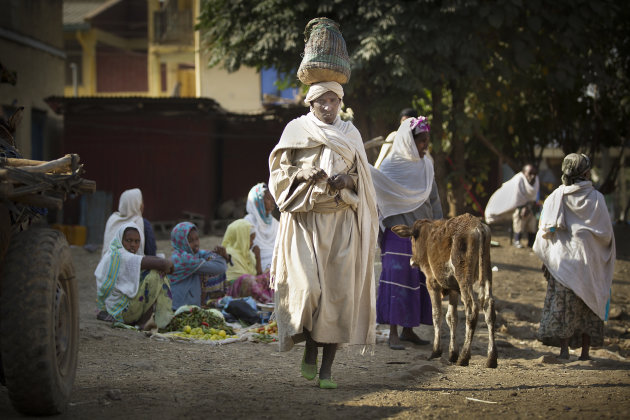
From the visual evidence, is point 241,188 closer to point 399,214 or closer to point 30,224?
point 399,214

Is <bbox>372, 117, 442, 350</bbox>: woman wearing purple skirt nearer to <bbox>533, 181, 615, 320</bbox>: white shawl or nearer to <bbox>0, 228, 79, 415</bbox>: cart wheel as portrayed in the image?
<bbox>533, 181, 615, 320</bbox>: white shawl

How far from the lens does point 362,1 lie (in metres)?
13.2

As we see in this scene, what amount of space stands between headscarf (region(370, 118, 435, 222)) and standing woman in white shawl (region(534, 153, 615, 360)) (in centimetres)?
123

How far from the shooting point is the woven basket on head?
5.64 meters

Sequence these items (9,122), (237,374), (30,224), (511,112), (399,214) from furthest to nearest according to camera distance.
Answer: (511,112) → (399,214) → (237,374) → (9,122) → (30,224)

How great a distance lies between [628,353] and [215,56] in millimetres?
9935

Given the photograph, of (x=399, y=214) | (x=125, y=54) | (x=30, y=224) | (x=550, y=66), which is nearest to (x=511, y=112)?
(x=550, y=66)

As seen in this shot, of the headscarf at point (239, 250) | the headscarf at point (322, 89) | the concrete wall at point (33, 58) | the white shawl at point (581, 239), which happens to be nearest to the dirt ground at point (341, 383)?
the white shawl at point (581, 239)

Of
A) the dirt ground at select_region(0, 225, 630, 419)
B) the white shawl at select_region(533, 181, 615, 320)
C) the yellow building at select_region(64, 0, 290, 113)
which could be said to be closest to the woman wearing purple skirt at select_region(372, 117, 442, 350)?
the dirt ground at select_region(0, 225, 630, 419)

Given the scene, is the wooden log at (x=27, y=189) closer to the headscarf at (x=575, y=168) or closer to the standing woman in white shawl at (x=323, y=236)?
the standing woman in white shawl at (x=323, y=236)

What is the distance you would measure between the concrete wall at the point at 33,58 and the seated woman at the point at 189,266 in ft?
32.0

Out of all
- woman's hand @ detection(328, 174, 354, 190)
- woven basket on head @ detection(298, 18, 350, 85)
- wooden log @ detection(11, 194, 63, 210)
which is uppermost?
woven basket on head @ detection(298, 18, 350, 85)

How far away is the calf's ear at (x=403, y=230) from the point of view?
23.6ft

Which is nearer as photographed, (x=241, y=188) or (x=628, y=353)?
(x=628, y=353)
